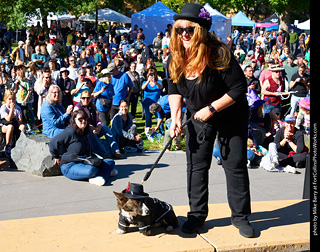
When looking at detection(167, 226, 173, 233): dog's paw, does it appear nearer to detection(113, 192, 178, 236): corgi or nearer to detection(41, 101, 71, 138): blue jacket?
detection(113, 192, 178, 236): corgi

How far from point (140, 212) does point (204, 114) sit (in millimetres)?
1014

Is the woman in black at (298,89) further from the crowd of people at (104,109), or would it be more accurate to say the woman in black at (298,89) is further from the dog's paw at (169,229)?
the dog's paw at (169,229)

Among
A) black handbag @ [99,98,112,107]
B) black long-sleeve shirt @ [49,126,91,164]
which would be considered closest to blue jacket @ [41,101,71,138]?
black long-sleeve shirt @ [49,126,91,164]

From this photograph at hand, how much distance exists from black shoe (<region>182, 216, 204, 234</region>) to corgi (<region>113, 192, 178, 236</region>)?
0.41 ft

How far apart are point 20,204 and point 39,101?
5.94 metres

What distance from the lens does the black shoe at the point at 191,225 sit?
422 centimetres

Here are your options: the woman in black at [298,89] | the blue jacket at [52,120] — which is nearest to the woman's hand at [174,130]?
the blue jacket at [52,120]

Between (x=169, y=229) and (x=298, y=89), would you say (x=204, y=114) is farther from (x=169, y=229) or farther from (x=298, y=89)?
(x=298, y=89)

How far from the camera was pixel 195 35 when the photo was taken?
3750 mm

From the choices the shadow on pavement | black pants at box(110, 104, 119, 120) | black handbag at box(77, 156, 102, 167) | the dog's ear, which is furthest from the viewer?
black pants at box(110, 104, 119, 120)

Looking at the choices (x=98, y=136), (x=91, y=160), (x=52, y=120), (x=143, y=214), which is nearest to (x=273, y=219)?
(x=143, y=214)

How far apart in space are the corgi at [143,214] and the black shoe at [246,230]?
62 cm

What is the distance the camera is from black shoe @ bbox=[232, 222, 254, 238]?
13.4ft

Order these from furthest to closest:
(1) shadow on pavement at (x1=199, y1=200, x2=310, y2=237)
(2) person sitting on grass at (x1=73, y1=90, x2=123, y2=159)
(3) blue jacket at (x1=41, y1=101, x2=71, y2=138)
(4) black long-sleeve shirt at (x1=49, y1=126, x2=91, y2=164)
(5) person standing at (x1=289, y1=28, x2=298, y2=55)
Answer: (5) person standing at (x1=289, y1=28, x2=298, y2=55) → (3) blue jacket at (x1=41, y1=101, x2=71, y2=138) → (2) person sitting on grass at (x1=73, y1=90, x2=123, y2=159) → (4) black long-sleeve shirt at (x1=49, y1=126, x2=91, y2=164) → (1) shadow on pavement at (x1=199, y1=200, x2=310, y2=237)
